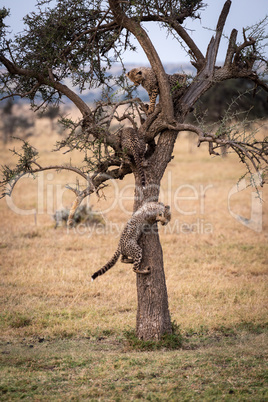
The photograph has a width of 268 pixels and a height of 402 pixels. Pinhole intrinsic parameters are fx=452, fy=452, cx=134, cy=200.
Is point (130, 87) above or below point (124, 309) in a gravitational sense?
above

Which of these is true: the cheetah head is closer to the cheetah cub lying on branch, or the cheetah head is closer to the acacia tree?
the acacia tree

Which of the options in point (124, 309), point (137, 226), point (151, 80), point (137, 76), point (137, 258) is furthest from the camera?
point (124, 309)

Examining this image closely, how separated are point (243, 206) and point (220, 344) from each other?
45.1ft

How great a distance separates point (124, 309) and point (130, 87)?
4.97 meters

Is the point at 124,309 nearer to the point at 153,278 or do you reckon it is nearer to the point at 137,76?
the point at 153,278

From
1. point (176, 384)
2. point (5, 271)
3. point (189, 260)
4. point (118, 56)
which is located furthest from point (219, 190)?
point (176, 384)

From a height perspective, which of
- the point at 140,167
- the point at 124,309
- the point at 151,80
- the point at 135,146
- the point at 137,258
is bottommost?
the point at 124,309

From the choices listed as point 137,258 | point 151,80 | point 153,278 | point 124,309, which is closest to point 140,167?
point 137,258

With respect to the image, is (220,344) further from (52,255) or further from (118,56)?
(52,255)

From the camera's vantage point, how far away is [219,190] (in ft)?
80.9

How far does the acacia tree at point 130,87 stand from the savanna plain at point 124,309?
0.88 meters

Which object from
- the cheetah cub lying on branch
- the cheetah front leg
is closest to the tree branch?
the cheetah cub lying on branch

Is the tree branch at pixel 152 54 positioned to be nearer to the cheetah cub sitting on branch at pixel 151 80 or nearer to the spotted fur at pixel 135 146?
the cheetah cub sitting on branch at pixel 151 80

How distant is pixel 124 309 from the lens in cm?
1005
